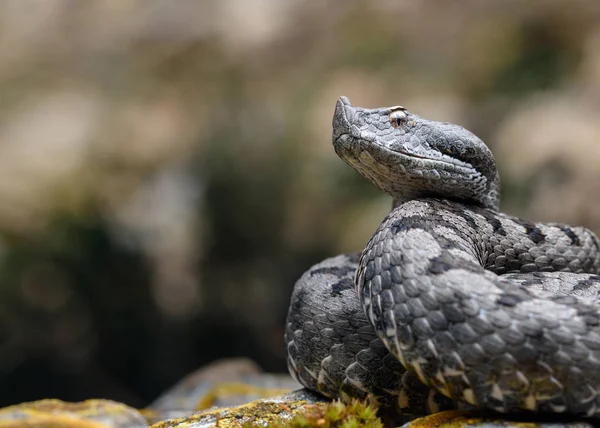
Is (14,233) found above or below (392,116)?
below

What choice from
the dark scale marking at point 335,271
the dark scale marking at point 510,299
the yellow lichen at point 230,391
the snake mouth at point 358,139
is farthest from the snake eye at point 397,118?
the yellow lichen at point 230,391

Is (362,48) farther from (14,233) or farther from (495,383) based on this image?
(495,383)

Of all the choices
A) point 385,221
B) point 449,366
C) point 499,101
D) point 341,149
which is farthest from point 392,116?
point 499,101

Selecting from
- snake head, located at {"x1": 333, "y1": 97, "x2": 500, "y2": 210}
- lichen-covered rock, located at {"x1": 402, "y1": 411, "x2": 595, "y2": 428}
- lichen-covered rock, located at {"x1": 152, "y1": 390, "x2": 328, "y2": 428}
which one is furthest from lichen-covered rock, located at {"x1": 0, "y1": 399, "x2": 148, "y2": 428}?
snake head, located at {"x1": 333, "y1": 97, "x2": 500, "y2": 210}

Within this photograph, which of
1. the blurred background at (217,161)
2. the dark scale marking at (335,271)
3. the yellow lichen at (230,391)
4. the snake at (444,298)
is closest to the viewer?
the snake at (444,298)

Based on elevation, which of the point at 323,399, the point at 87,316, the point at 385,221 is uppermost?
the point at 385,221

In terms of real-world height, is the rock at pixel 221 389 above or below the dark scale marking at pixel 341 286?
below

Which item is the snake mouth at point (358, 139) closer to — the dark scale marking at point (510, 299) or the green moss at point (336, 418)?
the dark scale marking at point (510, 299)
